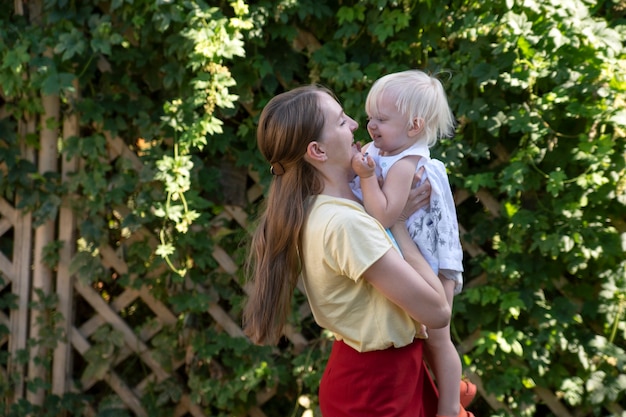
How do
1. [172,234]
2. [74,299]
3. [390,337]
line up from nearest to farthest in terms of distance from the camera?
[390,337], [172,234], [74,299]

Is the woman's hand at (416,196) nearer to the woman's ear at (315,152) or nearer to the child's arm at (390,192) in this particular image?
the child's arm at (390,192)

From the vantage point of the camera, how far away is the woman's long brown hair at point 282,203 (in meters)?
2.06

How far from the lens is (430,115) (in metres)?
2.18

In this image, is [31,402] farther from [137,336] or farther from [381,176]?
[381,176]

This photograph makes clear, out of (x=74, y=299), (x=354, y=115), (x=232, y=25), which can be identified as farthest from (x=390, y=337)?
(x=74, y=299)

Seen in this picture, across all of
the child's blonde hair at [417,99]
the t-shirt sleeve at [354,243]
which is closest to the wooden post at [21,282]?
the child's blonde hair at [417,99]

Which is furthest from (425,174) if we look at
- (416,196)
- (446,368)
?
(446,368)

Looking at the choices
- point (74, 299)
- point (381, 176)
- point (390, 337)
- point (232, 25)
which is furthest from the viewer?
point (74, 299)

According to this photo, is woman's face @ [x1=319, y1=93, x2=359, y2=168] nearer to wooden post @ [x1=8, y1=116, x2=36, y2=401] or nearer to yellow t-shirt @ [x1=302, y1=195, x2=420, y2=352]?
yellow t-shirt @ [x1=302, y1=195, x2=420, y2=352]

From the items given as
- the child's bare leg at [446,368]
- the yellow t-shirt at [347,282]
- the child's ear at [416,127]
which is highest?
the child's ear at [416,127]

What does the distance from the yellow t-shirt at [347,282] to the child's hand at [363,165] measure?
0.07 metres

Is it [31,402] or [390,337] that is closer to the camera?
[390,337]

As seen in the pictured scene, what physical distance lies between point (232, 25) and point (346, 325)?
163cm

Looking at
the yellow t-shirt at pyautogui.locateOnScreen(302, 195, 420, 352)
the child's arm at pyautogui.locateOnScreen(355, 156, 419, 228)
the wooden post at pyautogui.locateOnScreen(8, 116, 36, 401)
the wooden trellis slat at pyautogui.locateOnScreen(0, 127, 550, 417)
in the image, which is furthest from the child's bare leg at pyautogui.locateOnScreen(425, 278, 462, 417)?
the wooden post at pyautogui.locateOnScreen(8, 116, 36, 401)
